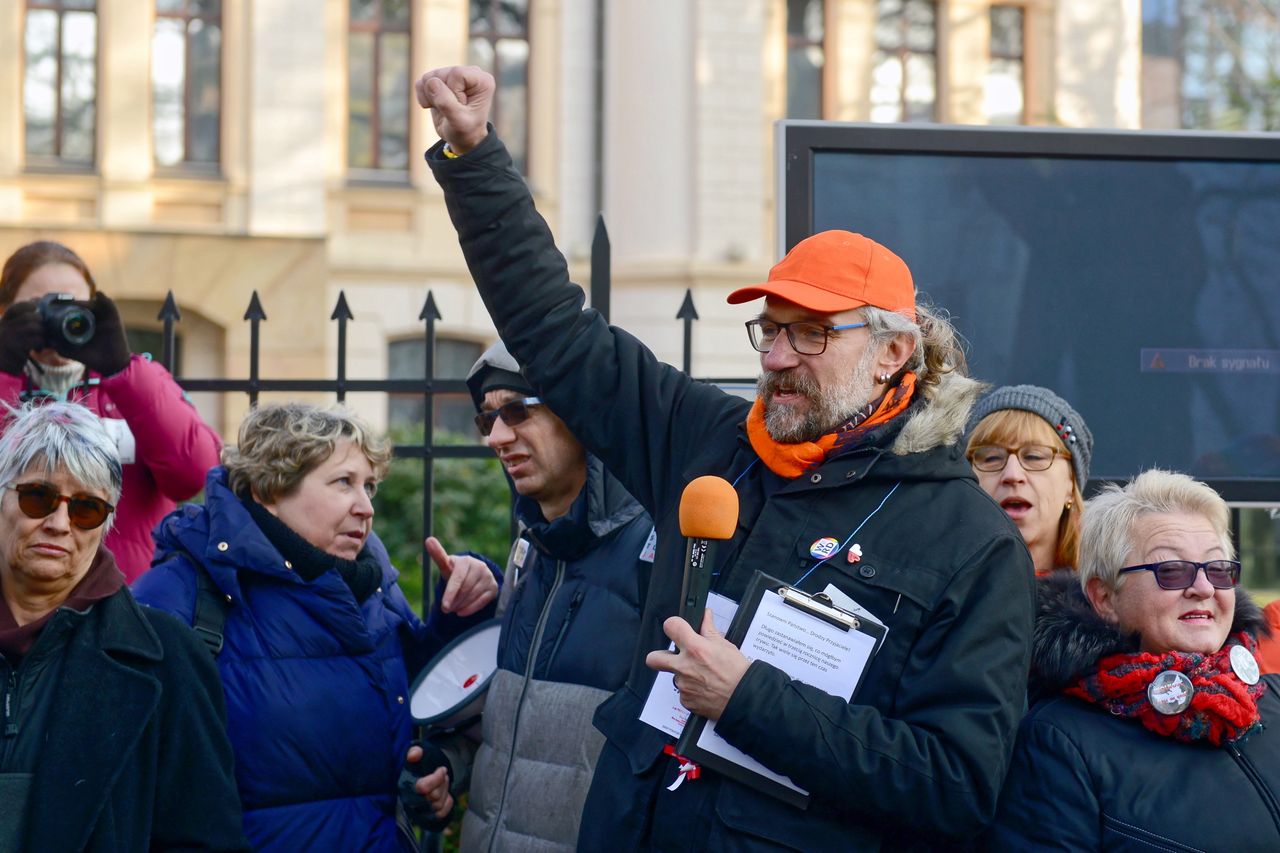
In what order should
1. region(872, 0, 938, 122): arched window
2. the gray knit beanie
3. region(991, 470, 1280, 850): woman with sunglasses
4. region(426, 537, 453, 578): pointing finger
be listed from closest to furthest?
region(991, 470, 1280, 850): woman with sunglasses → the gray knit beanie → region(426, 537, 453, 578): pointing finger → region(872, 0, 938, 122): arched window

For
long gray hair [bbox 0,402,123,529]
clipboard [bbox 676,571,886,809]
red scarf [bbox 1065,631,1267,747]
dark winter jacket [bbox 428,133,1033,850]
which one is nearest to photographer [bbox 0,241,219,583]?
long gray hair [bbox 0,402,123,529]

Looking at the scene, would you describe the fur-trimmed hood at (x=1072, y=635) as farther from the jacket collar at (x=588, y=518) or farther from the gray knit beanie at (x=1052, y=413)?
the jacket collar at (x=588, y=518)

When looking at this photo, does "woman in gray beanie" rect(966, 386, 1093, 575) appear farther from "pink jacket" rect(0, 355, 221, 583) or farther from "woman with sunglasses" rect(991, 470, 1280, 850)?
"pink jacket" rect(0, 355, 221, 583)

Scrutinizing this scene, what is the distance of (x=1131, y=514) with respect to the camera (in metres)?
3.36

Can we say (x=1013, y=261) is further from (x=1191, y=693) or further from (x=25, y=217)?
(x=25, y=217)

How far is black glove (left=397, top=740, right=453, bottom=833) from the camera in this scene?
3896mm

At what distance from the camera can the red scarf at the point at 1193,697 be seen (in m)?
3.10

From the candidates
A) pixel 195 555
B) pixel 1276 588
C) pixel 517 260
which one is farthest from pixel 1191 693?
pixel 1276 588

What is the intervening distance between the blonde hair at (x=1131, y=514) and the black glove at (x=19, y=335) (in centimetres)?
264

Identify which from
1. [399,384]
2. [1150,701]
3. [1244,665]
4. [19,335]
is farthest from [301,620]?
[1244,665]

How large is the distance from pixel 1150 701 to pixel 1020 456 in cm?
95

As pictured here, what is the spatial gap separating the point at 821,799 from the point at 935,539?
19.9 inches

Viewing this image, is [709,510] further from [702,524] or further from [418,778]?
[418,778]

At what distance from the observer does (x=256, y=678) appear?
3748 millimetres
